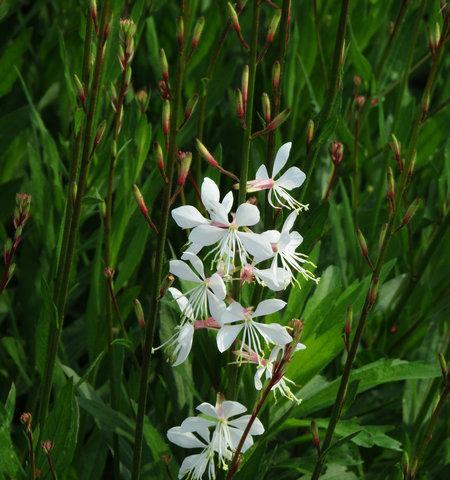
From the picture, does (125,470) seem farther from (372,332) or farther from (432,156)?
(432,156)

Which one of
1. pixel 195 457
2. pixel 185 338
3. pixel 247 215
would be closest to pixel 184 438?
pixel 195 457

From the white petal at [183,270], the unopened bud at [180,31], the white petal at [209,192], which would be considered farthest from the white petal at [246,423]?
the unopened bud at [180,31]

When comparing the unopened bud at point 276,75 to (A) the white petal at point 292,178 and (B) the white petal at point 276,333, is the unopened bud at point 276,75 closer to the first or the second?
(A) the white petal at point 292,178

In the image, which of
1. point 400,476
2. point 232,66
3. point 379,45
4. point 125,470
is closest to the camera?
point 400,476

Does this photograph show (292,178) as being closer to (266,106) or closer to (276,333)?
(266,106)

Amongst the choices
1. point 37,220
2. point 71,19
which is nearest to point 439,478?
point 37,220

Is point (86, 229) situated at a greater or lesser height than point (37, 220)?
lesser

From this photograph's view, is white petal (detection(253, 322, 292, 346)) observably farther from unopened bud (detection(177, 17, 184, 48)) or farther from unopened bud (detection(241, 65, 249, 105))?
unopened bud (detection(177, 17, 184, 48))
